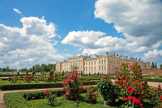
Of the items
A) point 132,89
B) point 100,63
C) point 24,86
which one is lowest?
point 24,86

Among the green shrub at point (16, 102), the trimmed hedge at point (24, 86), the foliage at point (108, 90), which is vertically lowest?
the trimmed hedge at point (24, 86)

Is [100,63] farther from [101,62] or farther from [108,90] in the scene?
[108,90]

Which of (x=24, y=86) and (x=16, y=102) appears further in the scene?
(x=24, y=86)

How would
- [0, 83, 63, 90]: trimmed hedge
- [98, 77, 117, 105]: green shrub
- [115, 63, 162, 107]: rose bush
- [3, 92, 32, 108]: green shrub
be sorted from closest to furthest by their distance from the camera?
[3, 92, 32, 108]: green shrub
[115, 63, 162, 107]: rose bush
[98, 77, 117, 105]: green shrub
[0, 83, 63, 90]: trimmed hedge


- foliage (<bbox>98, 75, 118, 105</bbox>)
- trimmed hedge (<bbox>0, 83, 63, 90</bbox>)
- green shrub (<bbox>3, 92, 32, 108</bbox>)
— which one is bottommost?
trimmed hedge (<bbox>0, 83, 63, 90</bbox>)

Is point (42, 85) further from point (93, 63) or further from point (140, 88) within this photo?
point (93, 63)

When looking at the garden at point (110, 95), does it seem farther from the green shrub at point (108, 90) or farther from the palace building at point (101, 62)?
the palace building at point (101, 62)

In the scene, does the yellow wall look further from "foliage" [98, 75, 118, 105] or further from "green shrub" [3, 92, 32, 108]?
"green shrub" [3, 92, 32, 108]

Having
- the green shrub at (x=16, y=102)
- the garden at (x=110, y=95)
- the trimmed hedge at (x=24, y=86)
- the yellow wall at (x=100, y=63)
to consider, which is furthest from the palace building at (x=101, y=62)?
the green shrub at (x=16, y=102)

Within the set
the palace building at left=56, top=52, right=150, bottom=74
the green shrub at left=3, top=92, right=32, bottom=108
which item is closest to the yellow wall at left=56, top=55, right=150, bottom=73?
the palace building at left=56, top=52, right=150, bottom=74

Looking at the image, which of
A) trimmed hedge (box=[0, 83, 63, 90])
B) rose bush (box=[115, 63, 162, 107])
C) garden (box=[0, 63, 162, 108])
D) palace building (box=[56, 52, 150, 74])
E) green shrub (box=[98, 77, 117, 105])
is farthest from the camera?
palace building (box=[56, 52, 150, 74])

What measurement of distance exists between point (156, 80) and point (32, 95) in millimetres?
21385

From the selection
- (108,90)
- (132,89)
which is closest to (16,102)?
(108,90)

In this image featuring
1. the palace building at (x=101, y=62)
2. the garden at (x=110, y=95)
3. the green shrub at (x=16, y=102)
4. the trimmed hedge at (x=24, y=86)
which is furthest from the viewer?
the palace building at (x=101, y=62)
